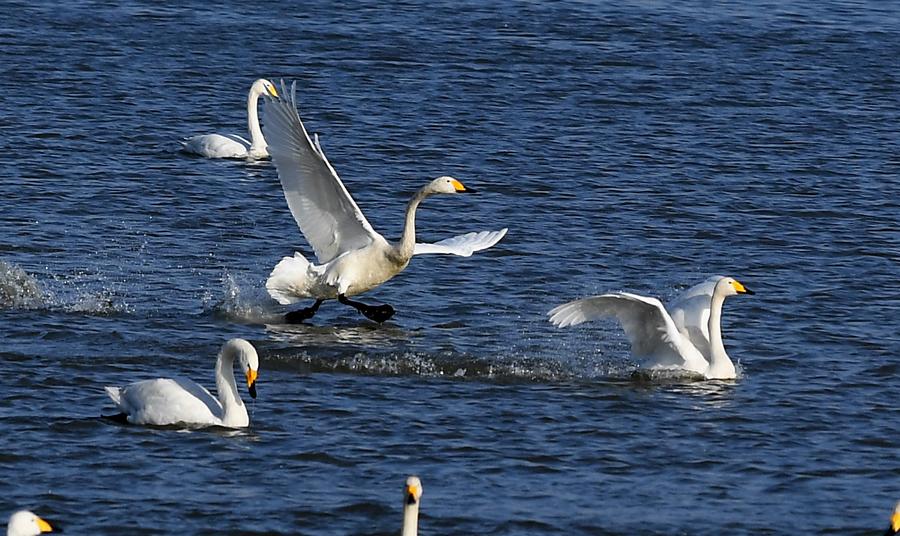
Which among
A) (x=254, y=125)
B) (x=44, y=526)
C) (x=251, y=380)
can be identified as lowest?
(x=254, y=125)

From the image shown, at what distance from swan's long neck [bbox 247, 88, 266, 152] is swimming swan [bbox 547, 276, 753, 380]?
7.64 m

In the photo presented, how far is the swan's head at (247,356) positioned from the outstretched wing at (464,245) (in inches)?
123

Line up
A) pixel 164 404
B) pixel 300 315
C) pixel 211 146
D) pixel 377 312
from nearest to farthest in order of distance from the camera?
pixel 164 404
pixel 377 312
pixel 300 315
pixel 211 146

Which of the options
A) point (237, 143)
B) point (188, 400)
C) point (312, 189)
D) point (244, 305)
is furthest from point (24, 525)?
point (237, 143)

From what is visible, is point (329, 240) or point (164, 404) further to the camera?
point (329, 240)

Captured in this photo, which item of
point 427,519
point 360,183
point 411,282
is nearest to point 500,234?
point 411,282

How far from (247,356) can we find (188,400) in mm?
402

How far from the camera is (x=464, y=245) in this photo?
13.8m

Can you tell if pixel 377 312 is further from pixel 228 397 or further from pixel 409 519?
pixel 409 519

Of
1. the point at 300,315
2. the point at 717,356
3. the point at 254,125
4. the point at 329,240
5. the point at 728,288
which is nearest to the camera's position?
the point at 717,356

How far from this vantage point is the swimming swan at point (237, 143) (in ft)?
60.1

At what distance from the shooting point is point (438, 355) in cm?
1222

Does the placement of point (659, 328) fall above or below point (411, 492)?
below

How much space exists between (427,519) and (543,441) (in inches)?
62.1
